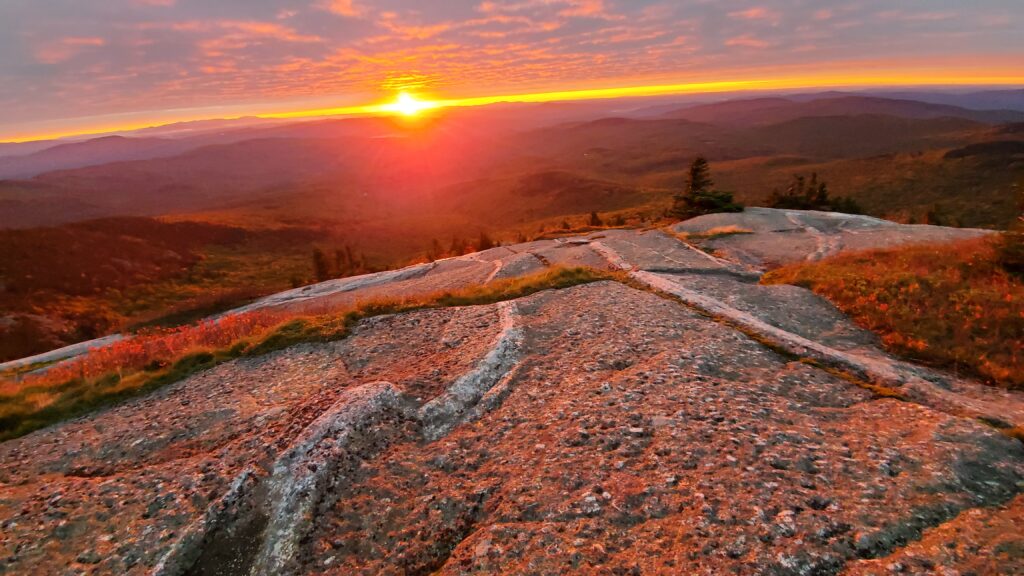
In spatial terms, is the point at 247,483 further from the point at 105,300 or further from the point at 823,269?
the point at 105,300

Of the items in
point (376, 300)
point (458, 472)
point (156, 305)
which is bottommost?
point (156, 305)

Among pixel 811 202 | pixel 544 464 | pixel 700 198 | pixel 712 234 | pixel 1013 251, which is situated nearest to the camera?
pixel 544 464

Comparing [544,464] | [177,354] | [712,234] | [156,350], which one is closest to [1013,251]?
[712,234]

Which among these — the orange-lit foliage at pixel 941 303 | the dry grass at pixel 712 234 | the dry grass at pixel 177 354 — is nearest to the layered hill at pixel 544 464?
the dry grass at pixel 177 354

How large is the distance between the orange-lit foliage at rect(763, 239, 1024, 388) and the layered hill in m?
1.21

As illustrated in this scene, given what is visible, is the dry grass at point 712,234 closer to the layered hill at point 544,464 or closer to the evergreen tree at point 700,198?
the evergreen tree at point 700,198

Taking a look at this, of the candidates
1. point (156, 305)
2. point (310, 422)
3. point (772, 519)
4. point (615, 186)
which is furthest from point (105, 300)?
point (615, 186)

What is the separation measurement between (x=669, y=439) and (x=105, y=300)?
70850 mm

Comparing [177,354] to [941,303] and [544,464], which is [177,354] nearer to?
[544,464]

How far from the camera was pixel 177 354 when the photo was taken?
52.9 ft

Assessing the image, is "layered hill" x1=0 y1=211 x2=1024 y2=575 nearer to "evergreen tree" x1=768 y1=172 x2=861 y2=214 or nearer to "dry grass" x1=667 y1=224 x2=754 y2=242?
"dry grass" x1=667 y1=224 x2=754 y2=242

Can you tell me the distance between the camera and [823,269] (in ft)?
70.9

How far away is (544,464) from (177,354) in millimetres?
14624

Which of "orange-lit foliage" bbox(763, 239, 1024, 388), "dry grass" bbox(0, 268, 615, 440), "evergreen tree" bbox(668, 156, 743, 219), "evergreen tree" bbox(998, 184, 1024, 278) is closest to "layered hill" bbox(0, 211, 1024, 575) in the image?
"dry grass" bbox(0, 268, 615, 440)
